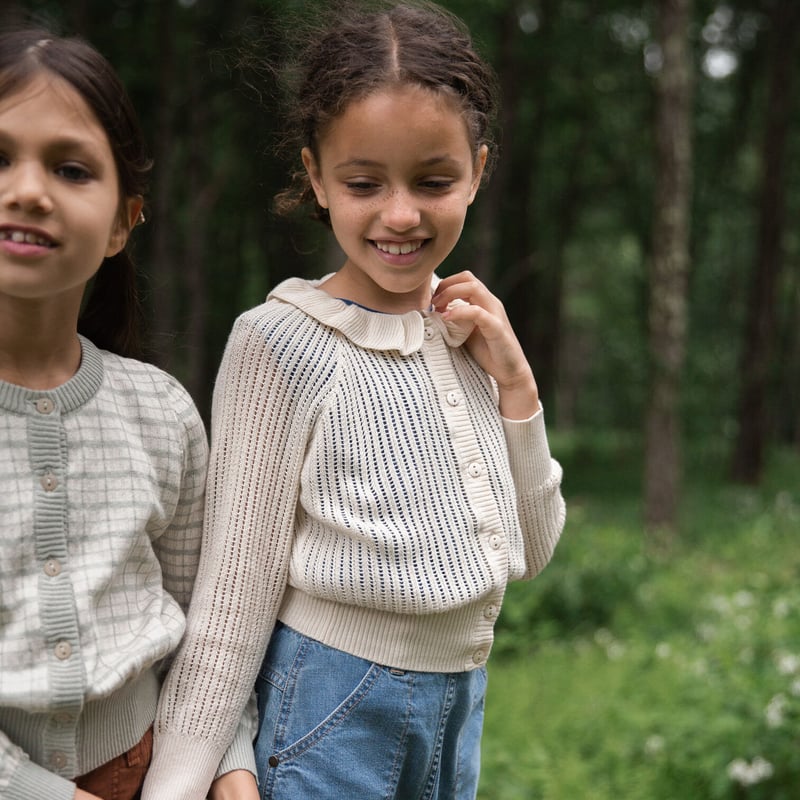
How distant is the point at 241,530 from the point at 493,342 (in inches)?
21.5

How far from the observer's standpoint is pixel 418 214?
5.44 ft

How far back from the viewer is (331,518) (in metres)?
1.62

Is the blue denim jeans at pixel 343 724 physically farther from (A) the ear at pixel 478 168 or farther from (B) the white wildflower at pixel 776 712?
(B) the white wildflower at pixel 776 712

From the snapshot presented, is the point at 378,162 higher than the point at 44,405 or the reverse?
higher

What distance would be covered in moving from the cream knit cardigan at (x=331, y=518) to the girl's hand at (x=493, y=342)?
0.13 metres

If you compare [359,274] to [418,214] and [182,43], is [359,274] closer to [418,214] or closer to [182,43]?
[418,214]

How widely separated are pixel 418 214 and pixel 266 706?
2.75 feet

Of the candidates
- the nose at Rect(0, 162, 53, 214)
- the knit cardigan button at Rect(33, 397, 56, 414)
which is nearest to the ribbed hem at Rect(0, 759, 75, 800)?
the knit cardigan button at Rect(33, 397, 56, 414)

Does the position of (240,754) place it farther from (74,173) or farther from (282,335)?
(74,173)

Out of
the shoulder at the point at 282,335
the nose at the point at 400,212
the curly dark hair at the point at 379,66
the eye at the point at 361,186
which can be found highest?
the curly dark hair at the point at 379,66

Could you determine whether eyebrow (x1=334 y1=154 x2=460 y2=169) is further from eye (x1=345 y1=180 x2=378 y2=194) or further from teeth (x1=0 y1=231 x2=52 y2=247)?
teeth (x1=0 y1=231 x2=52 y2=247)

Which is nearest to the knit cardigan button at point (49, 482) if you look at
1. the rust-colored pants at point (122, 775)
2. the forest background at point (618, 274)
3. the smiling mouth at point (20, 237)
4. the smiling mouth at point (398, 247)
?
the smiling mouth at point (20, 237)

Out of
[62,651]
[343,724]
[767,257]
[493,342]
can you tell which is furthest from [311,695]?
[767,257]

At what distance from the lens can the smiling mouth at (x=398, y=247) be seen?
1692 mm
